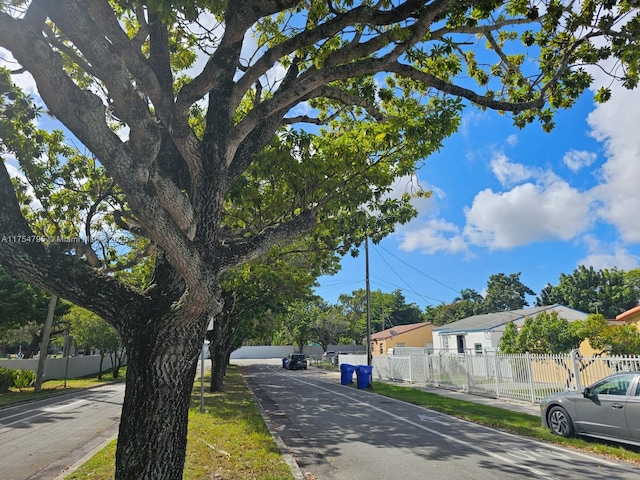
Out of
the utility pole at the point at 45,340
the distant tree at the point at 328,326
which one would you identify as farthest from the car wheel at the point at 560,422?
the distant tree at the point at 328,326

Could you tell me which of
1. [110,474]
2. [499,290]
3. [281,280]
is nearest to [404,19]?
[110,474]

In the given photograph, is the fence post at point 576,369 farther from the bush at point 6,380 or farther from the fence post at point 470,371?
the bush at point 6,380

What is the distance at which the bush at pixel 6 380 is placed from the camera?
827 inches

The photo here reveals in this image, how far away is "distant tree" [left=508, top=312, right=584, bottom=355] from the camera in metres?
19.5

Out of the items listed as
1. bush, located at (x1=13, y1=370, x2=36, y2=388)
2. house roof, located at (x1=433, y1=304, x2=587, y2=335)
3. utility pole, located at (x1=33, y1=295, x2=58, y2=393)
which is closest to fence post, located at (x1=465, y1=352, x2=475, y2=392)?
house roof, located at (x1=433, y1=304, x2=587, y2=335)

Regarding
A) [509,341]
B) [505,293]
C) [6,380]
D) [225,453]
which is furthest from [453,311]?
[225,453]

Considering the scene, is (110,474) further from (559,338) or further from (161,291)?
(559,338)

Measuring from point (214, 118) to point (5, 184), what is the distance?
243 centimetres

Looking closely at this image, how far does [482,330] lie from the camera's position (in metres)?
32.2

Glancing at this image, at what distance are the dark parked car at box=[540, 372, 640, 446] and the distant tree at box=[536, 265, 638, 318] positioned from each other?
46090 mm

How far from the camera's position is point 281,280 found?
65.3 feet

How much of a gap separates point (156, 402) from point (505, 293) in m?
84.3

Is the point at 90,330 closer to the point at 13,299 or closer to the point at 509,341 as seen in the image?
the point at 13,299

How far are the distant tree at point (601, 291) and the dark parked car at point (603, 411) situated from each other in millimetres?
46090
